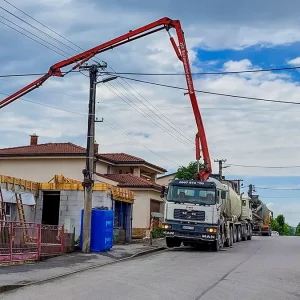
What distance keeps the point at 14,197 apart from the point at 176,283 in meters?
12.7

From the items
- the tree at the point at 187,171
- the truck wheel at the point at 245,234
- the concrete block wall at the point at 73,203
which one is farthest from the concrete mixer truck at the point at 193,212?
the tree at the point at 187,171

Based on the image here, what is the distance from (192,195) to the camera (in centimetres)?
2588

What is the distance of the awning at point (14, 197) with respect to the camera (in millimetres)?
23372

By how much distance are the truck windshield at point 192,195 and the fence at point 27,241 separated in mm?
7024

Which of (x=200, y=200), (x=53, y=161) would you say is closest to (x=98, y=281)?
(x=200, y=200)

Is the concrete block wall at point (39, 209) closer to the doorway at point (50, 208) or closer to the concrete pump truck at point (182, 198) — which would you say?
the doorway at point (50, 208)

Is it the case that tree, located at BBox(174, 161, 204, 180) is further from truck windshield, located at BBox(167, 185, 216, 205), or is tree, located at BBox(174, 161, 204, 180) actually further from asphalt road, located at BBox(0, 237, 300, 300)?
asphalt road, located at BBox(0, 237, 300, 300)

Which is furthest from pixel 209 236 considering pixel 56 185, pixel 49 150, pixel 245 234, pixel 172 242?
pixel 49 150

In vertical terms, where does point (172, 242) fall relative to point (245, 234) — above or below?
below

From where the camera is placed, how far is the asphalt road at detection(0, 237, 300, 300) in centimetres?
1148

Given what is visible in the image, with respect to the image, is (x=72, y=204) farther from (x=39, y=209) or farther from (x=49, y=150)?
(x=49, y=150)

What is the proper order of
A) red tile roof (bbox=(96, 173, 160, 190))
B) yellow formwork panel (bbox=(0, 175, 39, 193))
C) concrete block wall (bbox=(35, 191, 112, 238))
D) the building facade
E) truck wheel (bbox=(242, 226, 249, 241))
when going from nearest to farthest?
1. yellow formwork panel (bbox=(0, 175, 39, 193))
2. concrete block wall (bbox=(35, 191, 112, 238))
3. the building facade
4. red tile roof (bbox=(96, 173, 160, 190))
5. truck wheel (bbox=(242, 226, 249, 241))

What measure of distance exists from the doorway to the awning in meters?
1.70

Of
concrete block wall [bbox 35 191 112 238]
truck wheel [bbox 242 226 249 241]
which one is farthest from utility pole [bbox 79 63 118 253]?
truck wheel [bbox 242 226 249 241]
